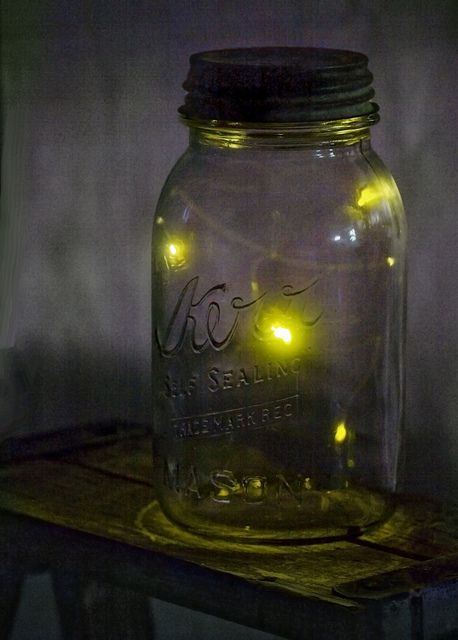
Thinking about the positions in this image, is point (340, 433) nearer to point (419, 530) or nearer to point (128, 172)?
point (419, 530)

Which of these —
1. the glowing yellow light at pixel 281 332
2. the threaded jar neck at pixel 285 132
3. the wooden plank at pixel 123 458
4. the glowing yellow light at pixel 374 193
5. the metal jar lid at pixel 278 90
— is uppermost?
the metal jar lid at pixel 278 90

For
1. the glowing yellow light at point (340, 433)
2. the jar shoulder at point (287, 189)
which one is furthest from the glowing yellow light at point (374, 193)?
the glowing yellow light at point (340, 433)

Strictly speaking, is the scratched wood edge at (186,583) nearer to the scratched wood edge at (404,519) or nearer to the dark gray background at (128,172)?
the scratched wood edge at (404,519)

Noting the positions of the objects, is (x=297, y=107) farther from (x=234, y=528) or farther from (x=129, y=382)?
(x=129, y=382)

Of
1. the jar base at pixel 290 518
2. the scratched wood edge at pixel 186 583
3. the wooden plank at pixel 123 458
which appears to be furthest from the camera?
the wooden plank at pixel 123 458

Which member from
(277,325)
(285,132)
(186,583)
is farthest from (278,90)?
(186,583)

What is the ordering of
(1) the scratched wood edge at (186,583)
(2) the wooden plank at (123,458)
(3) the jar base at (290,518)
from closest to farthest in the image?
(1) the scratched wood edge at (186,583), (3) the jar base at (290,518), (2) the wooden plank at (123,458)
